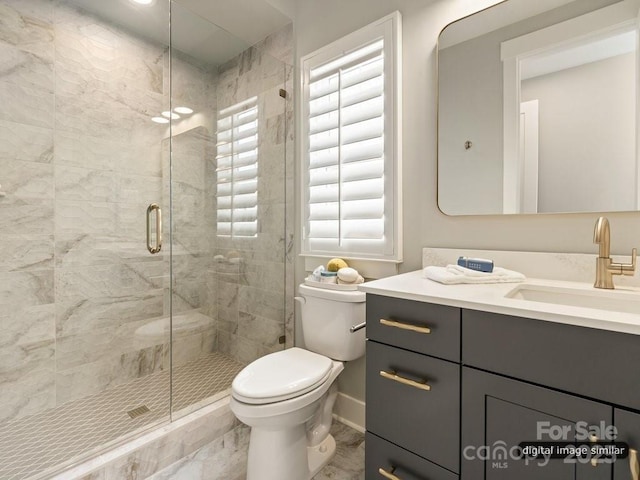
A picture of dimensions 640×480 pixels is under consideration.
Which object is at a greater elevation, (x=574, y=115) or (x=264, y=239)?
(x=574, y=115)

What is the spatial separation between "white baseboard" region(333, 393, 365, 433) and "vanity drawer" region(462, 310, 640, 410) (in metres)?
1.11

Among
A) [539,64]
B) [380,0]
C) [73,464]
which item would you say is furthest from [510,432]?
[380,0]

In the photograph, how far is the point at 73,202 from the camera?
1994 mm

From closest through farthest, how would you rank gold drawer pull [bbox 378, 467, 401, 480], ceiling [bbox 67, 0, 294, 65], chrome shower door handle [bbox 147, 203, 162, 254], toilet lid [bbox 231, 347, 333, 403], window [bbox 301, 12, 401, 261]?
gold drawer pull [bbox 378, 467, 401, 480]
toilet lid [bbox 231, 347, 333, 403]
window [bbox 301, 12, 401, 261]
ceiling [bbox 67, 0, 294, 65]
chrome shower door handle [bbox 147, 203, 162, 254]

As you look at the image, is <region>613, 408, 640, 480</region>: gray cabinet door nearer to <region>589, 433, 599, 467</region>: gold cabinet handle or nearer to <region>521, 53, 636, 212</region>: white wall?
<region>589, 433, 599, 467</region>: gold cabinet handle

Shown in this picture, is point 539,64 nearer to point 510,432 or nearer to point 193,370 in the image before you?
point 510,432

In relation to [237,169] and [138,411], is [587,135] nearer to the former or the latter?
[237,169]

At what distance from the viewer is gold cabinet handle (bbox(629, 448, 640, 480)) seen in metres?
0.68

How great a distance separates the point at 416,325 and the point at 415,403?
241mm

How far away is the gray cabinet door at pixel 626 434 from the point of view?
2.24ft

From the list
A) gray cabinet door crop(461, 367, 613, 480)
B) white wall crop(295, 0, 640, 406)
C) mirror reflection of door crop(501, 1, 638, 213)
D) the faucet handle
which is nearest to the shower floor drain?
white wall crop(295, 0, 640, 406)

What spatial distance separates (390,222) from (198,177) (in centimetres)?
129

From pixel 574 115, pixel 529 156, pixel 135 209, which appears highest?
pixel 574 115

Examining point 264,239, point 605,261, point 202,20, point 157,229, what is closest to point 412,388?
point 605,261
